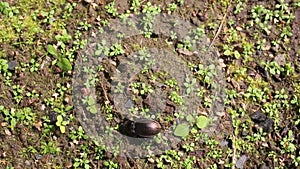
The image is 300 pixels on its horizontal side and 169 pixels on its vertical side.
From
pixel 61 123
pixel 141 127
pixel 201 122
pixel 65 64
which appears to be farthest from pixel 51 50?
pixel 201 122

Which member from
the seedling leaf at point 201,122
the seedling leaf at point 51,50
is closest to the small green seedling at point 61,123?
the seedling leaf at point 51,50

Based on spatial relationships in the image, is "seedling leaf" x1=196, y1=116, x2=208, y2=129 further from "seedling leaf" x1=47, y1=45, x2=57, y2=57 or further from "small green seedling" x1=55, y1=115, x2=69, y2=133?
"seedling leaf" x1=47, y1=45, x2=57, y2=57

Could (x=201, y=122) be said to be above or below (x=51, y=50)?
below

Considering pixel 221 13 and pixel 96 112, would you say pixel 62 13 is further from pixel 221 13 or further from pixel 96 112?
pixel 221 13

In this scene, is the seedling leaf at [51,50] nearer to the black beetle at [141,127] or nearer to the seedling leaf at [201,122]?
the black beetle at [141,127]

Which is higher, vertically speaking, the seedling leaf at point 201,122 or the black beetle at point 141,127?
the seedling leaf at point 201,122

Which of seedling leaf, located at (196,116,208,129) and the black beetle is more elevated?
seedling leaf, located at (196,116,208,129)

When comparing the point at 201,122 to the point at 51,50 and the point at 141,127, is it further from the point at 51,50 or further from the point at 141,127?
the point at 51,50

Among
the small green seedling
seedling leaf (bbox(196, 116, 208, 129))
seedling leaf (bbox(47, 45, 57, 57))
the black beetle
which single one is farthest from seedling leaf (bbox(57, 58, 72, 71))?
seedling leaf (bbox(196, 116, 208, 129))
